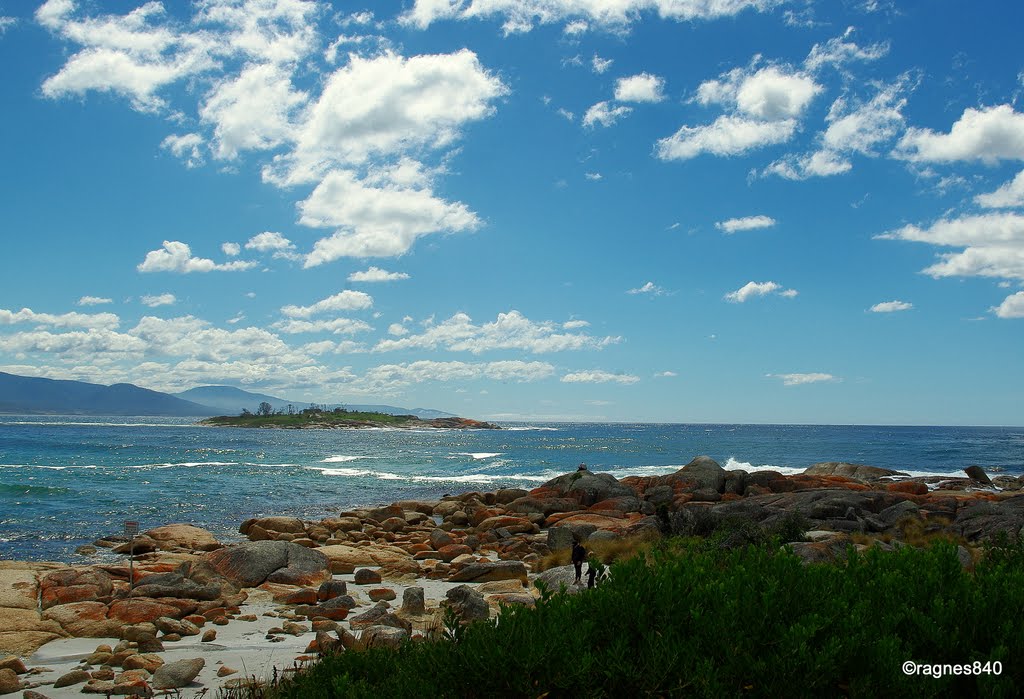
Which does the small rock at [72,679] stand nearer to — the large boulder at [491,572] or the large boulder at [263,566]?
the large boulder at [263,566]

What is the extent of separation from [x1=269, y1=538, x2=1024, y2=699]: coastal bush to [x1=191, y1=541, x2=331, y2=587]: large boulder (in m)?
11.5

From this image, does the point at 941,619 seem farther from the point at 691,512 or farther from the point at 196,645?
the point at 691,512

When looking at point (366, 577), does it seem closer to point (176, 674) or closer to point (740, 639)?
point (176, 674)

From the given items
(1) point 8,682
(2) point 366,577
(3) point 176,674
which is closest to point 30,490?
(2) point 366,577

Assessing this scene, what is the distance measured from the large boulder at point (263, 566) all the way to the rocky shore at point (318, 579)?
0.04 meters

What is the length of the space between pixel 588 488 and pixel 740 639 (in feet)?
99.5

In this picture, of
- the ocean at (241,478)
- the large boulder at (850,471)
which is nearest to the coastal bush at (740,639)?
the ocean at (241,478)

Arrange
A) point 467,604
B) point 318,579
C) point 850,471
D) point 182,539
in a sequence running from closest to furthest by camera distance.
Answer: point 467,604 → point 318,579 → point 182,539 → point 850,471

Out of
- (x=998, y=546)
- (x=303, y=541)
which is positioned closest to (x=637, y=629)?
(x=998, y=546)

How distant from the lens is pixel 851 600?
5957 mm

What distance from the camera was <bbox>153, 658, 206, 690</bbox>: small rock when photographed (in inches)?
390

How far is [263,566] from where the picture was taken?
17.2 meters

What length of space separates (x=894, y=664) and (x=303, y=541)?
2106 cm

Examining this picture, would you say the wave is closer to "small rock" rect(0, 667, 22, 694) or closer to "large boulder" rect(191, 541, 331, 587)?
"large boulder" rect(191, 541, 331, 587)
